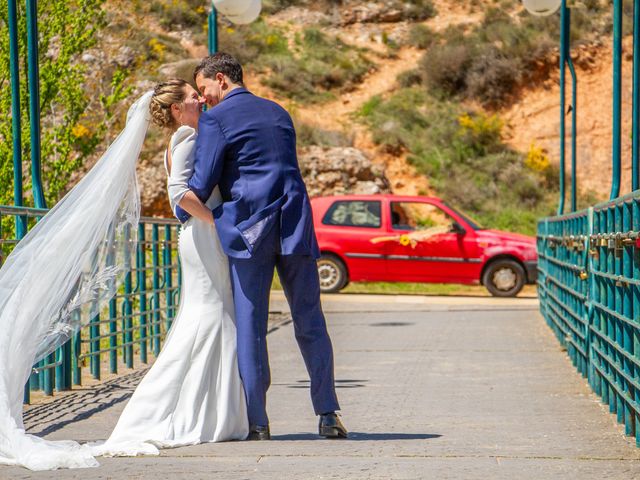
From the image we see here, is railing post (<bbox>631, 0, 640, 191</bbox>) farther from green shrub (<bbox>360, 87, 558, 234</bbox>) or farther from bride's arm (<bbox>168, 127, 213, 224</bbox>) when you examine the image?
green shrub (<bbox>360, 87, 558, 234</bbox>)

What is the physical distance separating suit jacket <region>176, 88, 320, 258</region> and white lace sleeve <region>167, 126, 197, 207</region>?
12cm

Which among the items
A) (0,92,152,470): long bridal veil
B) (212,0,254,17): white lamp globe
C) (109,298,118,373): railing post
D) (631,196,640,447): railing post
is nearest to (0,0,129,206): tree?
(212,0,254,17): white lamp globe

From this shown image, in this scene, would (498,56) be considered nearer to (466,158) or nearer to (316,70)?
(466,158)

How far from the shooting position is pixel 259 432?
6949 millimetres

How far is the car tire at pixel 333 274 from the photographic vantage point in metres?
23.5

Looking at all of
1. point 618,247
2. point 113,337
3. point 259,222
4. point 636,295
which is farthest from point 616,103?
point 259,222

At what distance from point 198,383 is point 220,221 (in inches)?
33.8

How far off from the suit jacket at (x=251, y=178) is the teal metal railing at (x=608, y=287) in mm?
1740

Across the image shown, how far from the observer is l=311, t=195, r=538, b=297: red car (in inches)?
919

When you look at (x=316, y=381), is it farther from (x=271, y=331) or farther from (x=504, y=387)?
(x=271, y=331)

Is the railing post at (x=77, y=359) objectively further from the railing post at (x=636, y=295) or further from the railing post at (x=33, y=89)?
the railing post at (x=636, y=295)

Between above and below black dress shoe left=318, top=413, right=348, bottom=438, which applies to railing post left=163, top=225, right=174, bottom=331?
above

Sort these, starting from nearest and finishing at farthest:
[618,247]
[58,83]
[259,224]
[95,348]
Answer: [259,224]
[618,247]
[95,348]
[58,83]

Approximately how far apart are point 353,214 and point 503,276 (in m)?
2.92
